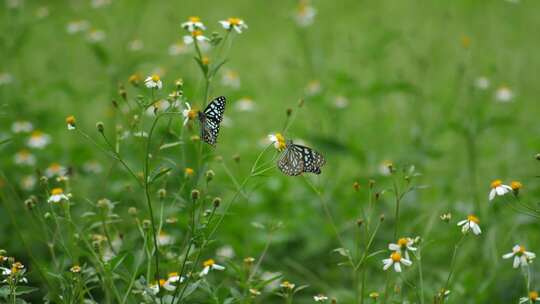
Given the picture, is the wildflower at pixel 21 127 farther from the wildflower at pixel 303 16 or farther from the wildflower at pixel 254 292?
→ the wildflower at pixel 254 292

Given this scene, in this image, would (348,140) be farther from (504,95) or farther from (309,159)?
(309,159)

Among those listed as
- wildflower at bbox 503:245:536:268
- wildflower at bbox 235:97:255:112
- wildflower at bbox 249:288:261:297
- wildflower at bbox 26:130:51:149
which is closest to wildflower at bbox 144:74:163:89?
wildflower at bbox 249:288:261:297

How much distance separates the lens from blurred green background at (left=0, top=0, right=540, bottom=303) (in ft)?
8.85

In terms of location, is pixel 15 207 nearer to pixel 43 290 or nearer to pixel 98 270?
pixel 43 290

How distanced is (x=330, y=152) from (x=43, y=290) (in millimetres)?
1328

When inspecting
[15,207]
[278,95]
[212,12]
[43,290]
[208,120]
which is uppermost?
[212,12]

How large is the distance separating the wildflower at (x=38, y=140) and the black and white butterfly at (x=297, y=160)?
5.79ft

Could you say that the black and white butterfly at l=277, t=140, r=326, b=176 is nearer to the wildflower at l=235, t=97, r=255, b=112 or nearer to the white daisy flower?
the wildflower at l=235, t=97, r=255, b=112

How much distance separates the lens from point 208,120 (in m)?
1.78

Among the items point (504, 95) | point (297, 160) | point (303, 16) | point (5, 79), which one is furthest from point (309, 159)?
point (5, 79)

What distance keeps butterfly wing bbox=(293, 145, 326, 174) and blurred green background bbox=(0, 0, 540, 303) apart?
16 cm

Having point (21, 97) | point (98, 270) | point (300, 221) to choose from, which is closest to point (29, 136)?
point (21, 97)

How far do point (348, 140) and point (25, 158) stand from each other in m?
1.54

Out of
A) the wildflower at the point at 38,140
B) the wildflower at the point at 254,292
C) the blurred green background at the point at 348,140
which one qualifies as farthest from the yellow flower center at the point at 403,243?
the wildflower at the point at 38,140
